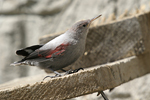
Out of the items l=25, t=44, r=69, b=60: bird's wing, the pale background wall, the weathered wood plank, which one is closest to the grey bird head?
l=25, t=44, r=69, b=60: bird's wing

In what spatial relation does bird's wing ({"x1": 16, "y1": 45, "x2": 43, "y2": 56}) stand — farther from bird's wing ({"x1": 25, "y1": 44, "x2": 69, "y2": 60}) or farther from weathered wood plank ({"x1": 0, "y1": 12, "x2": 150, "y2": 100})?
weathered wood plank ({"x1": 0, "y1": 12, "x2": 150, "y2": 100})

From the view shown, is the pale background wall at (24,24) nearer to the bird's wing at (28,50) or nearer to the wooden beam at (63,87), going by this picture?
the bird's wing at (28,50)

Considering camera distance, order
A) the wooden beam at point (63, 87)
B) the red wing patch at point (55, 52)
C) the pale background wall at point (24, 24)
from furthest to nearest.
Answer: the pale background wall at point (24, 24)
the red wing patch at point (55, 52)
the wooden beam at point (63, 87)

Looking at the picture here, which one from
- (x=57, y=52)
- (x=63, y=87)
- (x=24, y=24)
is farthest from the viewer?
(x=24, y=24)

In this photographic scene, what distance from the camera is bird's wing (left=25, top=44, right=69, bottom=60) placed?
3.39 feet

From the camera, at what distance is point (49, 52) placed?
41.6 inches

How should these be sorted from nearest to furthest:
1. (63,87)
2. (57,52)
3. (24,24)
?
(63,87) → (57,52) → (24,24)

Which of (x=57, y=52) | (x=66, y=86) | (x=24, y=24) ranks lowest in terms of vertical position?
(x=66, y=86)

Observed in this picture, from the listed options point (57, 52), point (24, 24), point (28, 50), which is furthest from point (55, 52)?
point (24, 24)

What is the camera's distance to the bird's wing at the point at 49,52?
40.7 inches

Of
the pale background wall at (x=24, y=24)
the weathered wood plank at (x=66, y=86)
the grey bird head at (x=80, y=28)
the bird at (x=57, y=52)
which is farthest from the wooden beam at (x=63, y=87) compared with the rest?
the pale background wall at (x=24, y=24)

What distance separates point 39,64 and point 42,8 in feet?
7.49

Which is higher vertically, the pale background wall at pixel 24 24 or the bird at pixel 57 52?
the pale background wall at pixel 24 24

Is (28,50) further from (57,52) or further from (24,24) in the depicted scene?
(24,24)
